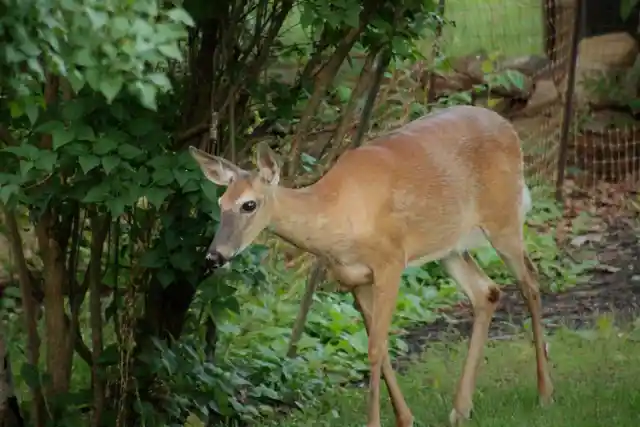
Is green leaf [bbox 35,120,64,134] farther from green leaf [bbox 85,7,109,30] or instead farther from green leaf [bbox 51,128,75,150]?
green leaf [bbox 85,7,109,30]

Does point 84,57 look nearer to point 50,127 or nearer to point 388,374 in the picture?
point 50,127

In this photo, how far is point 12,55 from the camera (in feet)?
10.9

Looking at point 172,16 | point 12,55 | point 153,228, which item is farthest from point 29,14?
point 153,228

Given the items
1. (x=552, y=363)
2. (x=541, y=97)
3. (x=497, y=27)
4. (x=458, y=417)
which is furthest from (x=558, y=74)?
(x=458, y=417)

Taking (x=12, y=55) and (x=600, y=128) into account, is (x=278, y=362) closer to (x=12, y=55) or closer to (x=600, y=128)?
(x=12, y=55)

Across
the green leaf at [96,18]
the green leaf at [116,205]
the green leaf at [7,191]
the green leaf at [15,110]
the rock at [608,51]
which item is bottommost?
the rock at [608,51]

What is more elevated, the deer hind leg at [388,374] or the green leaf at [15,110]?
the green leaf at [15,110]

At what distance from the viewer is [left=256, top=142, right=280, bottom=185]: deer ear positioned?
16.4 feet

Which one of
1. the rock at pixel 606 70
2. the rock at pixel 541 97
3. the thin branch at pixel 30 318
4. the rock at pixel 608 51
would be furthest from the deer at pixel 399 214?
the rock at pixel 608 51

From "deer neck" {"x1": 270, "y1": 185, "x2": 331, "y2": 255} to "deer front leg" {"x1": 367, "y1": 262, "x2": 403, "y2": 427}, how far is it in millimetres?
334

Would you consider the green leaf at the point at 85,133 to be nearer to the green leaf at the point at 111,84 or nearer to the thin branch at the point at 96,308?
the thin branch at the point at 96,308

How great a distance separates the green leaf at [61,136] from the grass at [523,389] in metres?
2.10

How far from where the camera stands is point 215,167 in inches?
193

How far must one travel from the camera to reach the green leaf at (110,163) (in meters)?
4.84
